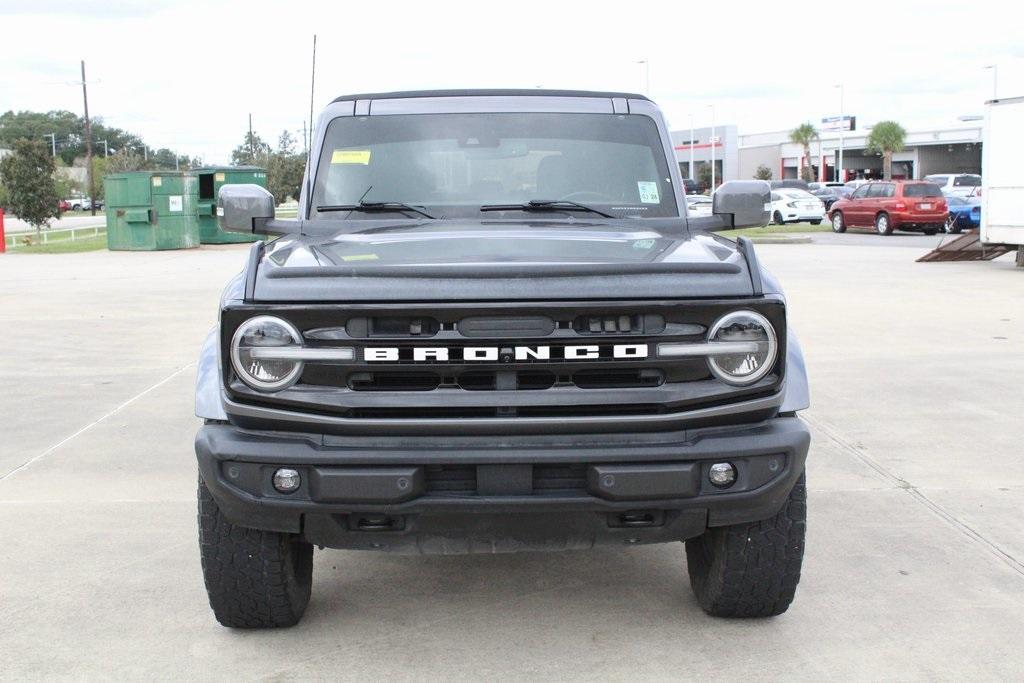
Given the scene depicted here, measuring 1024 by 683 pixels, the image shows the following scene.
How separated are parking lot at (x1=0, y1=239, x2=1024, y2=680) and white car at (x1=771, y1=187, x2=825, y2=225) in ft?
92.7

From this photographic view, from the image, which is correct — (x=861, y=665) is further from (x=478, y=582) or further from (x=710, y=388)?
(x=478, y=582)

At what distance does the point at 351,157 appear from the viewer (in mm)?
4977

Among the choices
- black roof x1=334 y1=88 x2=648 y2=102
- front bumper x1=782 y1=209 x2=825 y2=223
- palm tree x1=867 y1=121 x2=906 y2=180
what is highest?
palm tree x1=867 y1=121 x2=906 y2=180

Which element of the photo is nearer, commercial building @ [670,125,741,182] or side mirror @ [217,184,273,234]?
side mirror @ [217,184,273,234]

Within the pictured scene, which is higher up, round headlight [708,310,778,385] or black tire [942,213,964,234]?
round headlight [708,310,778,385]

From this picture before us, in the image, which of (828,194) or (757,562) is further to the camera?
(828,194)

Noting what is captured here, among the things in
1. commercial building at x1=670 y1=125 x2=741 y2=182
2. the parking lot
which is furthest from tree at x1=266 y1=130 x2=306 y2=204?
the parking lot

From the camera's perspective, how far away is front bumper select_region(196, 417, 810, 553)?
10.9 ft

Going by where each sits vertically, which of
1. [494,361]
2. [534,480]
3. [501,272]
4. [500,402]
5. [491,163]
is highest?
[491,163]

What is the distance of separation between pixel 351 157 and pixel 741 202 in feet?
5.35

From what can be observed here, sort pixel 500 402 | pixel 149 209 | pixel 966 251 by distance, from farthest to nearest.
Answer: pixel 149 209
pixel 966 251
pixel 500 402

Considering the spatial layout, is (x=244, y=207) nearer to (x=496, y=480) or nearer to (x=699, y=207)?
(x=496, y=480)

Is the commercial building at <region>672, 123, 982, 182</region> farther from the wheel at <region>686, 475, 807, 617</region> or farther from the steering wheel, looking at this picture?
the wheel at <region>686, 475, 807, 617</region>

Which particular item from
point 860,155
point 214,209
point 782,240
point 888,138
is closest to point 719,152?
point 860,155
